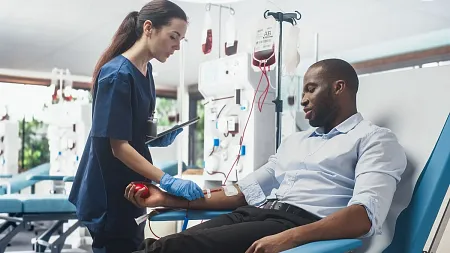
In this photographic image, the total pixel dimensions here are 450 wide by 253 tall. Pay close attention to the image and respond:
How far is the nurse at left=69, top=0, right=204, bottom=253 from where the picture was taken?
1.52m

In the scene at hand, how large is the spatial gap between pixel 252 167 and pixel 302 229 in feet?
5.27

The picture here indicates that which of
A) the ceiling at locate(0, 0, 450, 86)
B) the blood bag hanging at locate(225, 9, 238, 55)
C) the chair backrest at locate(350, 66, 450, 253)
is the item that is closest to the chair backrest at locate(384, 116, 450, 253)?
the chair backrest at locate(350, 66, 450, 253)

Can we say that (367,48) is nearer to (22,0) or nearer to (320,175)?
(22,0)

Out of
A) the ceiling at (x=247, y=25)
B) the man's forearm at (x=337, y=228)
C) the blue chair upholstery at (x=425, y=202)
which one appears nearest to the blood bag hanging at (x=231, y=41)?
the ceiling at (x=247, y=25)

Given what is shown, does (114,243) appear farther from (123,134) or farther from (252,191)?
(252,191)

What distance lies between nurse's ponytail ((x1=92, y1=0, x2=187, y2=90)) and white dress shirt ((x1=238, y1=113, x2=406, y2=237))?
2.05 ft

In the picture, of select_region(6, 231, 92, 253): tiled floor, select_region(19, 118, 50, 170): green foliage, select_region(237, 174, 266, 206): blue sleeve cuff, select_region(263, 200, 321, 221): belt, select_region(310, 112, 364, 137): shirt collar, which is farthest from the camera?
select_region(19, 118, 50, 170): green foliage

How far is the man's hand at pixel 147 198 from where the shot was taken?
1.54 metres

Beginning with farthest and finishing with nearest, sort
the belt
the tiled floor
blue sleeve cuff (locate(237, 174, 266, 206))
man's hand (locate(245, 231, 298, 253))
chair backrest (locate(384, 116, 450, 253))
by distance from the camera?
the tiled floor
blue sleeve cuff (locate(237, 174, 266, 206))
the belt
chair backrest (locate(384, 116, 450, 253))
man's hand (locate(245, 231, 298, 253))

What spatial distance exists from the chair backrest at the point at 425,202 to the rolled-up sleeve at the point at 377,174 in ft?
0.25

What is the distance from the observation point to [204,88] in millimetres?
3213

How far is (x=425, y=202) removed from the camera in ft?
4.60

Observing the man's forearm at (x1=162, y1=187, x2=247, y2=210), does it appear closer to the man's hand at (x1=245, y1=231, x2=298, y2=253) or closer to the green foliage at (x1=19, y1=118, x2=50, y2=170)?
the man's hand at (x1=245, y1=231, x2=298, y2=253)

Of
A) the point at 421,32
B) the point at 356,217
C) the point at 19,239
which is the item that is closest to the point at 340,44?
the point at 421,32
